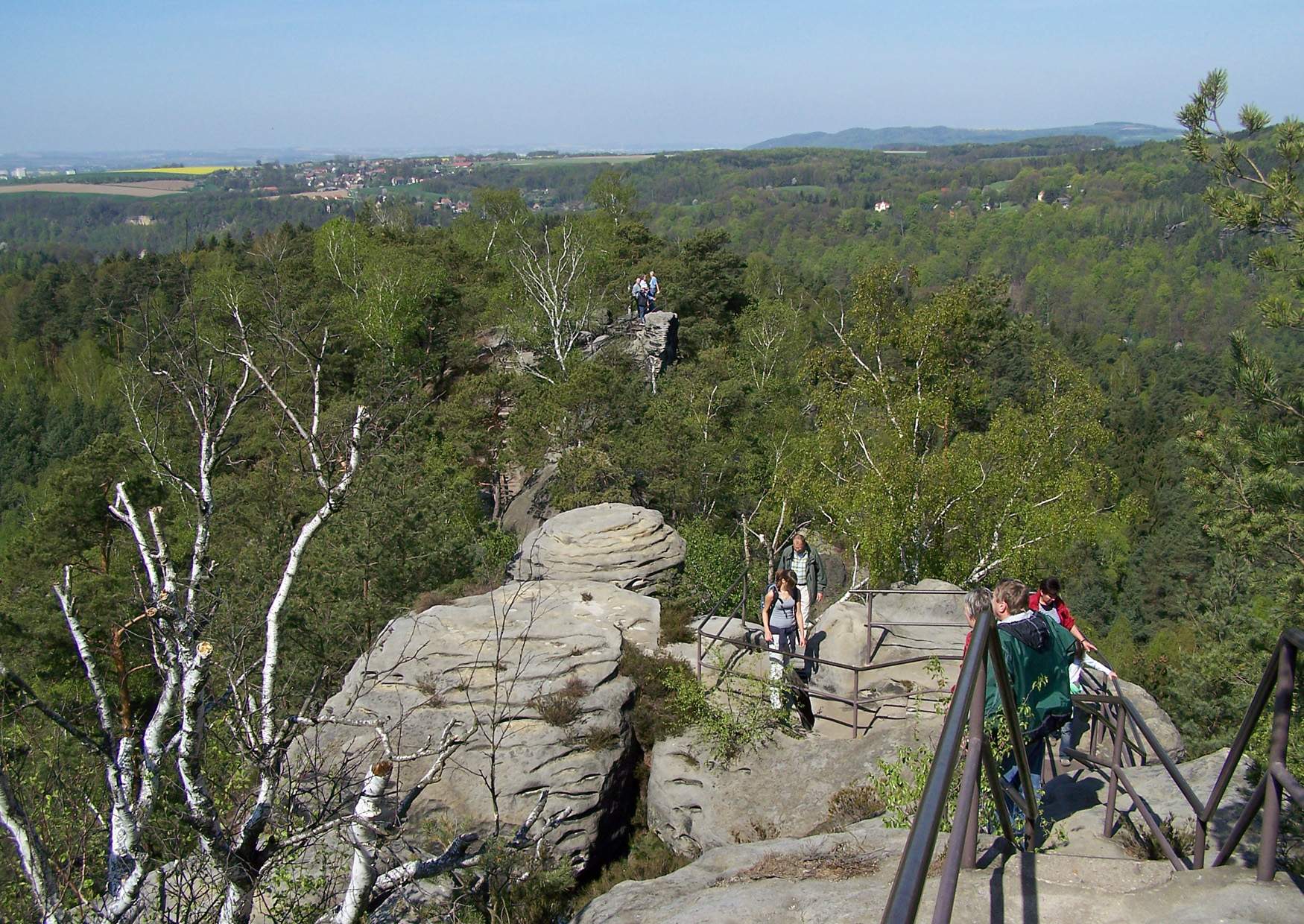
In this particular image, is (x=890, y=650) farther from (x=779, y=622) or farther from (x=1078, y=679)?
(x=1078, y=679)

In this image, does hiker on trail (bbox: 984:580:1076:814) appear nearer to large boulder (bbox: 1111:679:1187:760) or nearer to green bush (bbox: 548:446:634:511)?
large boulder (bbox: 1111:679:1187:760)

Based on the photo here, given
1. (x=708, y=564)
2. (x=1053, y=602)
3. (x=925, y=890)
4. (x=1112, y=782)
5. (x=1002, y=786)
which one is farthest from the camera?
(x=708, y=564)

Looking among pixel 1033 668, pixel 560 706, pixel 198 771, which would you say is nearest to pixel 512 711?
pixel 560 706

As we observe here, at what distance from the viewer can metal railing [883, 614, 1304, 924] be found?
81.8 inches

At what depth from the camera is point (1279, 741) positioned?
362 cm

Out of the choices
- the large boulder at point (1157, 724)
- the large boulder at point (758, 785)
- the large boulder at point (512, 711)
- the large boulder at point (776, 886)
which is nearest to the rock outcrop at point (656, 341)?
the large boulder at point (512, 711)

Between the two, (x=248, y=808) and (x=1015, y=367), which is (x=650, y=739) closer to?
(x=248, y=808)

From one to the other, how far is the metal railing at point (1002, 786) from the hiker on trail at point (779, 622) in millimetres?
4951

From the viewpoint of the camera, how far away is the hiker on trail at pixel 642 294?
3985cm

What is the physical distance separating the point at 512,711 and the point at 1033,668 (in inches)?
291

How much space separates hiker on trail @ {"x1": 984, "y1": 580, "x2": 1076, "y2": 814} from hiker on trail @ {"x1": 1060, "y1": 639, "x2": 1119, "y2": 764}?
2.15 metres

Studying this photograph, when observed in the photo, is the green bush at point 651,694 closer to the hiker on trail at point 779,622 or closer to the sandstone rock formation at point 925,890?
the hiker on trail at point 779,622

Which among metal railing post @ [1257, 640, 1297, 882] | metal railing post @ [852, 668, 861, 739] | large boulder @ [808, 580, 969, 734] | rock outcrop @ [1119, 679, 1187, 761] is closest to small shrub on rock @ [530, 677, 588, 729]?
large boulder @ [808, 580, 969, 734]

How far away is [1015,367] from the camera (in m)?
65.1
